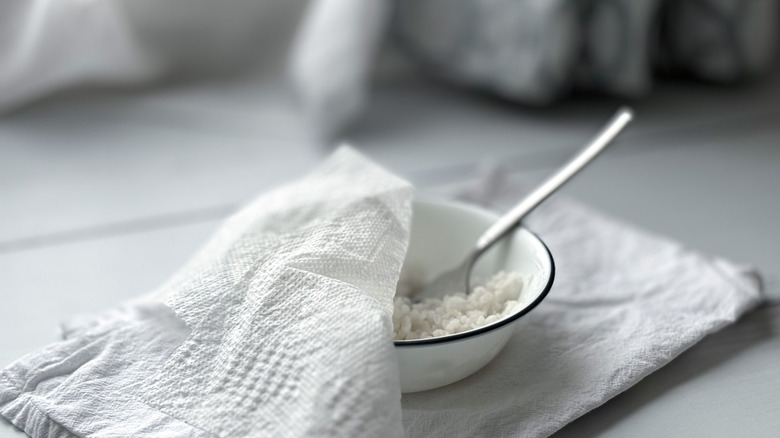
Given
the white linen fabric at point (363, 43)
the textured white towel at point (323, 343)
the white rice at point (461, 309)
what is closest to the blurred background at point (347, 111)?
the white linen fabric at point (363, 43)

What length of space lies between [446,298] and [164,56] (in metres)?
0.64

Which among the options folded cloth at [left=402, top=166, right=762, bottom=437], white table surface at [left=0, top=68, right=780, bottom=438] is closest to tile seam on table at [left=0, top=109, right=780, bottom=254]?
white table surface at [left=0, top=68, right=780, bottom=438]

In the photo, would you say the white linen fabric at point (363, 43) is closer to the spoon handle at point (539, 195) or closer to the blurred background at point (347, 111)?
the blurred background at point (347, 111)

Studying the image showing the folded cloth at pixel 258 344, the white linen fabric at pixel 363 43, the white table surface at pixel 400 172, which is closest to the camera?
the folded cloth at pixel 258 344

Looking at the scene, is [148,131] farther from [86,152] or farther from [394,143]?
[394,143]

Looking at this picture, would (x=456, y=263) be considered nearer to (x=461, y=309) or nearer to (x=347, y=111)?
(x=461, y=309)

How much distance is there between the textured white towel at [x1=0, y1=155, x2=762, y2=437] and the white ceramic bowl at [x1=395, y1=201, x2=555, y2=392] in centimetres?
2

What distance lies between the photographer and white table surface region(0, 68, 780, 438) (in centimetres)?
54

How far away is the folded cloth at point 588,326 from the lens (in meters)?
0.49

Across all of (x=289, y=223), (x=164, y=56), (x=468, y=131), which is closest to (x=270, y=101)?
(x=164, y=56)

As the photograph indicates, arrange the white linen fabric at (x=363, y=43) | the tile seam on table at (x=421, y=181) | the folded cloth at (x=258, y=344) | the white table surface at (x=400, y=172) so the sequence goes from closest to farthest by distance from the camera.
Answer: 1. the folded cloth at (x=258, y=344)
2. the white table surface at (x=400, y=172)
3. the tile seam on table at (x=421, y=181)
4. the white linen fabric at (x=363, y=43)

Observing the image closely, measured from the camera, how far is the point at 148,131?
97 cm

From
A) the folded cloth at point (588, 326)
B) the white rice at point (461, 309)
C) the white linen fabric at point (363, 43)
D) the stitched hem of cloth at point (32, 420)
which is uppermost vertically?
the white linen fabric at point (363, 43)

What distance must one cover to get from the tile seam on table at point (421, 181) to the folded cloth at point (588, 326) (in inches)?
4.8
